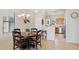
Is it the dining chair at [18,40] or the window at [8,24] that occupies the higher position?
the window at [8,24]

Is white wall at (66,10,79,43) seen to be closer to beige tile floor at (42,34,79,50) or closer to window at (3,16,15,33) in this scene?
beige tile floor at (42,34,79,50)

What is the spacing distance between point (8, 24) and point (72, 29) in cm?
128

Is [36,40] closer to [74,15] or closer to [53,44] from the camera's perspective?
[53,44]

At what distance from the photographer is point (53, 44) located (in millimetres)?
2236

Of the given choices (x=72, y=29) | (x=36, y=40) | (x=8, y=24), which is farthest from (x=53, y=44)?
(x=8, y=24)

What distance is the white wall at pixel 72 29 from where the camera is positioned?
219 cm

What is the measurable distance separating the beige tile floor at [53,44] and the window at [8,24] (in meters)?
0.21

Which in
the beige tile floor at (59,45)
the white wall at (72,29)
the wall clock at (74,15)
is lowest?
the beige tile floor at (59,45)

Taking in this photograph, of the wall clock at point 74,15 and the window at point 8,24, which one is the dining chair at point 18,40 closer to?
the window at point 8,24

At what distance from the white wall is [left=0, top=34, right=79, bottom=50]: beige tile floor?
0.10 meters

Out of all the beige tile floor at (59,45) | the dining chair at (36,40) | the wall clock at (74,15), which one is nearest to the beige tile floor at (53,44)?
the beige tile floor at (59,45)
